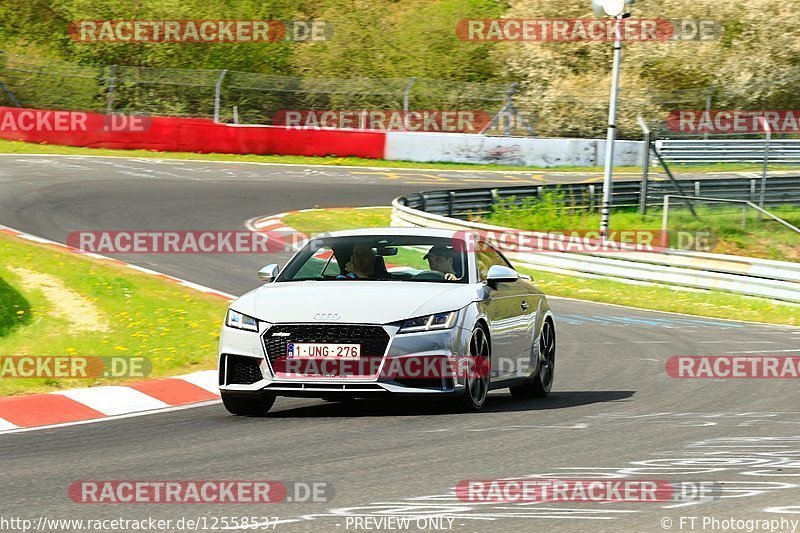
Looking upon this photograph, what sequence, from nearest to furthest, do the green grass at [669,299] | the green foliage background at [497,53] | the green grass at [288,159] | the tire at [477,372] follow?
the tire at [477,372]
the green grass at [669,299]
the green grass at [288,159]
the green foliage background at [497,53]

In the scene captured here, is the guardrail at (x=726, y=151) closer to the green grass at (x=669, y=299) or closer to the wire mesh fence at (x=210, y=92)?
the wire mesh fence at (x=210, y=92)

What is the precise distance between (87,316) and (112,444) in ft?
22.6

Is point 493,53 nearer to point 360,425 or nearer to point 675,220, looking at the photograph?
point 675,220

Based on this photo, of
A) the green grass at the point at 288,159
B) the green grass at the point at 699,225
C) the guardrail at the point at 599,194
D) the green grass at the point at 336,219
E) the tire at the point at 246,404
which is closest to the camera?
the tire at the point at 246,404

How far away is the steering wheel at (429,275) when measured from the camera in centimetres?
1037

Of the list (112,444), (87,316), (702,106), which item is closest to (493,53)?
(702,106)

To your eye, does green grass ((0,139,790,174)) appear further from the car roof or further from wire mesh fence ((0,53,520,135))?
the car roof

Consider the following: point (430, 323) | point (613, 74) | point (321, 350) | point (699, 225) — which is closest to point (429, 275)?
point (430, 323)

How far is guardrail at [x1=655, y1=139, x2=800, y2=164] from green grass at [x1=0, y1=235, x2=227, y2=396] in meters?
16.9

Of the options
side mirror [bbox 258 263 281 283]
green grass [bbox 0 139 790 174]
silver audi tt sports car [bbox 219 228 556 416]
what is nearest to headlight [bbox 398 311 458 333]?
silver audi tt sports car [bbox 219 228 556 416]

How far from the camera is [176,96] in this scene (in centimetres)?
4088

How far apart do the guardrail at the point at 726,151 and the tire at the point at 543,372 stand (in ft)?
66.9

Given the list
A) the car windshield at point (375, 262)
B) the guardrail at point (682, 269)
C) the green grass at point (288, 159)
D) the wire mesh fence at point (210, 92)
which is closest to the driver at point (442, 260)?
the car windshield at point (375, 262)

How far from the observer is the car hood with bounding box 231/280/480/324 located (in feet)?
31.0
